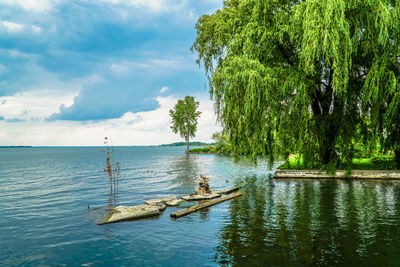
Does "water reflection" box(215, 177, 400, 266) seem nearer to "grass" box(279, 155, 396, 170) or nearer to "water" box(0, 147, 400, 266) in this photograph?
"water" box(0, 147, 400, 266)

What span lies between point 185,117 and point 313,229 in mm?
80853

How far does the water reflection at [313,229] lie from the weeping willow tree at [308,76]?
3.81m

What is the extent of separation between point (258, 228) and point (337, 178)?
15.2 m

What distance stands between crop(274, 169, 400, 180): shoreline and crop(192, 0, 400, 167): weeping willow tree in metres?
2.56

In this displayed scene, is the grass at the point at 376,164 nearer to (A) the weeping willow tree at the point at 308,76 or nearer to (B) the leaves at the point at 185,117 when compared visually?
(A) the weeping willow tree at the point at 308,76

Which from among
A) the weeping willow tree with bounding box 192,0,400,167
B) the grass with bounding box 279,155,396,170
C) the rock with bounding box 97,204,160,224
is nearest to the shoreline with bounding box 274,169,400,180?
the grass with bounding box 279,155,396,170

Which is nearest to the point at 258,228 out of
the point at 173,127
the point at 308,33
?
the point at 308,33

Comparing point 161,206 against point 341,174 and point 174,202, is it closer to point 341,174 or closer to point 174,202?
point 174,202

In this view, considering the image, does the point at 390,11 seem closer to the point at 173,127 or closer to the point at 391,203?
the point at 391,203

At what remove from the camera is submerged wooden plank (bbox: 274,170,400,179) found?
22203 millimetres

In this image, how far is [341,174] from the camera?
2311 cm

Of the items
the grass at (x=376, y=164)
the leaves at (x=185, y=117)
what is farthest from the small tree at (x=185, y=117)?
the grass at (x=376, y=164)

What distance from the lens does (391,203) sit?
48.5ft

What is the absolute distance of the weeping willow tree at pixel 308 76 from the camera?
14.3 metres
